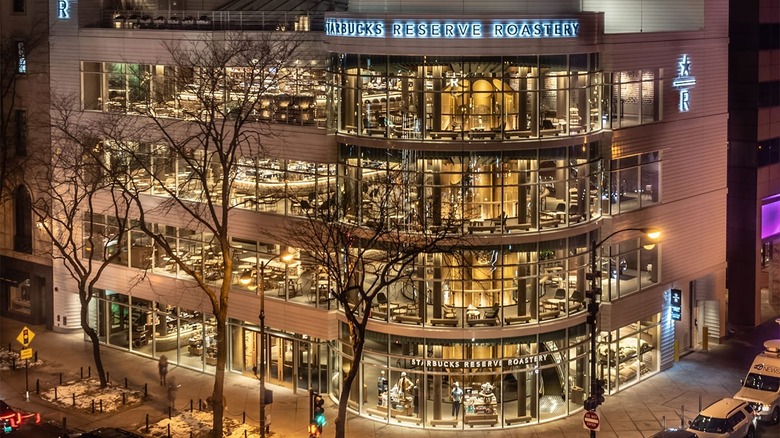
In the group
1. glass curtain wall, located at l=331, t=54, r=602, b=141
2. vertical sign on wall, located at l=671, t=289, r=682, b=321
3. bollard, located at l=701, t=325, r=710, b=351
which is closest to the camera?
glass curtain wall, located at l=331, t=54, r=602, b=141

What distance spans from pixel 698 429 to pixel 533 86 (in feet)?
50.5

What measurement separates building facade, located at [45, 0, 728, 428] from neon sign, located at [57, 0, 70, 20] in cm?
201

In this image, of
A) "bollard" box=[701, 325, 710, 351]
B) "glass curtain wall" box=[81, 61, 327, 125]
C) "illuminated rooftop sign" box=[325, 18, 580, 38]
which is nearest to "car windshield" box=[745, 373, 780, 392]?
"bollard" box=[701, 325, 710, 351]

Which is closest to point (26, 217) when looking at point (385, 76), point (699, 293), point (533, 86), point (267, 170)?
point (267, 170)

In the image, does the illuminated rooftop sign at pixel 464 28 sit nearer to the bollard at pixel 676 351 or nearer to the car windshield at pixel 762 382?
the car windshield at pixel 762 382

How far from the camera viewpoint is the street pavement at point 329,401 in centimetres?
5056

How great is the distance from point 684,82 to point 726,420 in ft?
58.3

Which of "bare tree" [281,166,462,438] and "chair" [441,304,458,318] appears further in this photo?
"chair" [441,304,458,318]

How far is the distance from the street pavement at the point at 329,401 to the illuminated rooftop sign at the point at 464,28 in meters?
16.5

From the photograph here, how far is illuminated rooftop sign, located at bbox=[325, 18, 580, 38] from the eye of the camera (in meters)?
48.1

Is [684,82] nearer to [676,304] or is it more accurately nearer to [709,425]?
[676,304]

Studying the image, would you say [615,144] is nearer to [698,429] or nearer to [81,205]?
[698,429]

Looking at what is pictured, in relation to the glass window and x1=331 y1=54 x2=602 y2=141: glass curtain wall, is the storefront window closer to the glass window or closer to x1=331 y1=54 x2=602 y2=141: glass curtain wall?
the glass window

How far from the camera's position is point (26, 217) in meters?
68.2
